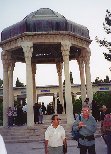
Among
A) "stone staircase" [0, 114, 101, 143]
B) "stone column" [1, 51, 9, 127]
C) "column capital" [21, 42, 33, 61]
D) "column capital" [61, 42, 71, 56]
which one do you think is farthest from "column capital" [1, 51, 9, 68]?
"stone staircase" [0, 114, 101, 143]

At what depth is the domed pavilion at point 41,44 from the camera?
20328 mm

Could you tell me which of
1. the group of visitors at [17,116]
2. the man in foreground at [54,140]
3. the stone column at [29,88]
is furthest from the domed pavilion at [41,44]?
the man in foreground at [54,140]

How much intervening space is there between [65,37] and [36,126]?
251 inches

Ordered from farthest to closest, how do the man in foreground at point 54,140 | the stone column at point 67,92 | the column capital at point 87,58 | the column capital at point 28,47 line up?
the column capital at point 87,58 → the column capital at point 28,47 → the stone column at point 67,92 → the man in foreground at point 54,140

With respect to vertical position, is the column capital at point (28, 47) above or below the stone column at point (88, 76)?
above

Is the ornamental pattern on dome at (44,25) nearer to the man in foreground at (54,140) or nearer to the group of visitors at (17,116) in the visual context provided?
the group of visitors at (17,116)

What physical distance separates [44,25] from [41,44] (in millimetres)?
1766

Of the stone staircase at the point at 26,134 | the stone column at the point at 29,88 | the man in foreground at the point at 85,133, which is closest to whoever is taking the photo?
the man in foreground at the point at 85,133

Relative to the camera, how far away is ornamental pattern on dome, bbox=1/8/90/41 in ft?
66.9

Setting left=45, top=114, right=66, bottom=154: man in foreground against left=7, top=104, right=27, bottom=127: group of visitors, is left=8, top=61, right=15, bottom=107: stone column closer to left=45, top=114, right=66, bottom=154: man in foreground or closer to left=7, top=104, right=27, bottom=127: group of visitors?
left=7, top=104, right=27, bottom=127: group of visitors

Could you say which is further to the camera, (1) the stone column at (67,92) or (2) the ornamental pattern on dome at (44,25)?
(2) the ornamental pattern on dome at (44,25)

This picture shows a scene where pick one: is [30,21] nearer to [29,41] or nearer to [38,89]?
[29,41]

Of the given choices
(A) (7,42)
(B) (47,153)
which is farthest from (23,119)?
(B) (47,153)

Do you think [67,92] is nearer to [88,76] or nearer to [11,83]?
[88,76]
